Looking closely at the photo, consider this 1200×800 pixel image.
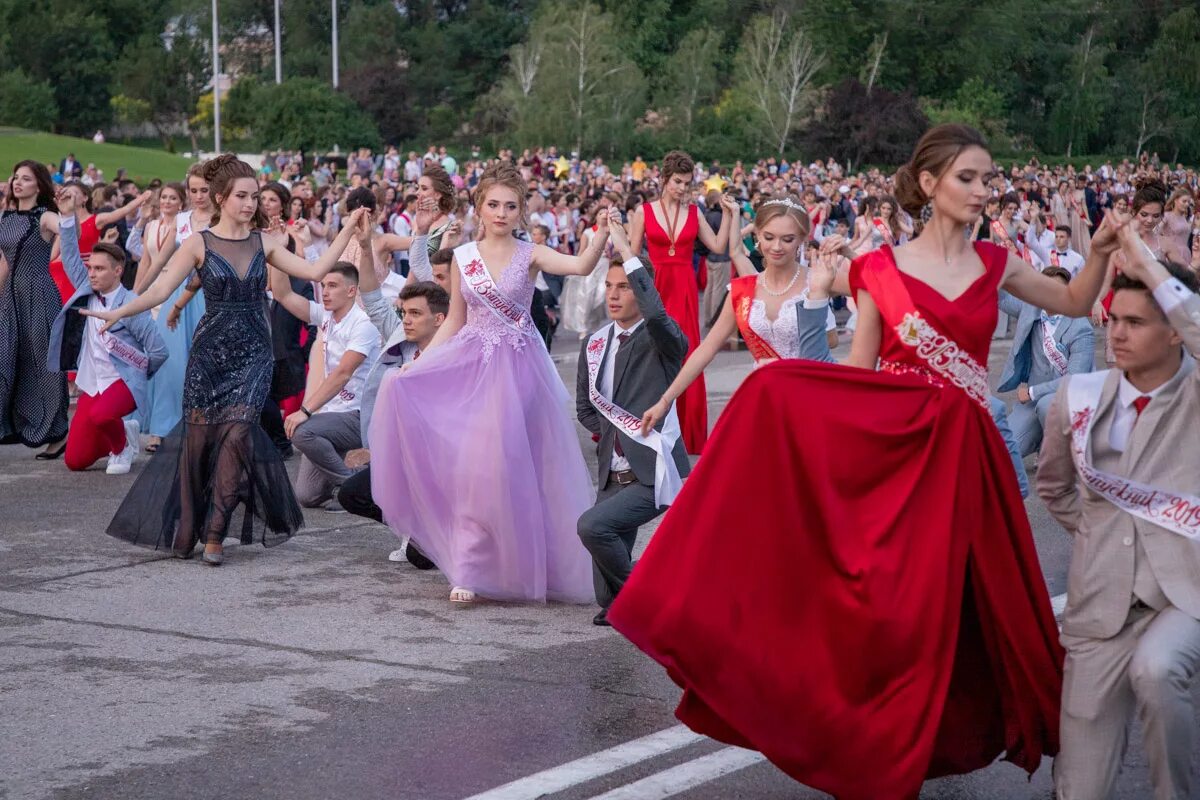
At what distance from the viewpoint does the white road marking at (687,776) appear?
518 centimetres

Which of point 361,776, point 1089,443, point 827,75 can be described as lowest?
point 361,776

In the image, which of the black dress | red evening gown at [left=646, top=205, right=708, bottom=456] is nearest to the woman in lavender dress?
the black dress

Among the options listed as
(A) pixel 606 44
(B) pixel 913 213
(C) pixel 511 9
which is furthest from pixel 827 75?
(B) pixel 913 213

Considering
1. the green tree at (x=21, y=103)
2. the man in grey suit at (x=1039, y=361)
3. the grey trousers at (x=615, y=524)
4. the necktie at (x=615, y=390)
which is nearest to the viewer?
the grey trousers at (x=615, y=524)

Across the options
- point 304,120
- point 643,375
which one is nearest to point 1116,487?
point 643,375

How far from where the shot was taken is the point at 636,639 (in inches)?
189

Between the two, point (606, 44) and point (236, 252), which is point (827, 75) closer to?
point (606, 44)

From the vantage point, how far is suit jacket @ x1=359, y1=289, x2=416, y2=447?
31.8ft

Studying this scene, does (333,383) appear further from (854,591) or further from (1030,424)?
(854,591)

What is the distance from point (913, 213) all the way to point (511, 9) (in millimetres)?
104711

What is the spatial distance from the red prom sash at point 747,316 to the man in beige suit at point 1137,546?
9.46 feet

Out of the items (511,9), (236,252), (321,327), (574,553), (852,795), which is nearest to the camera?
(852,795)

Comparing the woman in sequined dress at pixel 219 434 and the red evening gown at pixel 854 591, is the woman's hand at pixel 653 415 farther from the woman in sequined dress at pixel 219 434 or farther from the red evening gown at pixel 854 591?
the woman in sequined dress at pixel 219 434

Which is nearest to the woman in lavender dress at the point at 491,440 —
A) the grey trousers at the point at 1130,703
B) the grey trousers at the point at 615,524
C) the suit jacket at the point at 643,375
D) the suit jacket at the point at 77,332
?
the suit jacket at the point at 643,375
